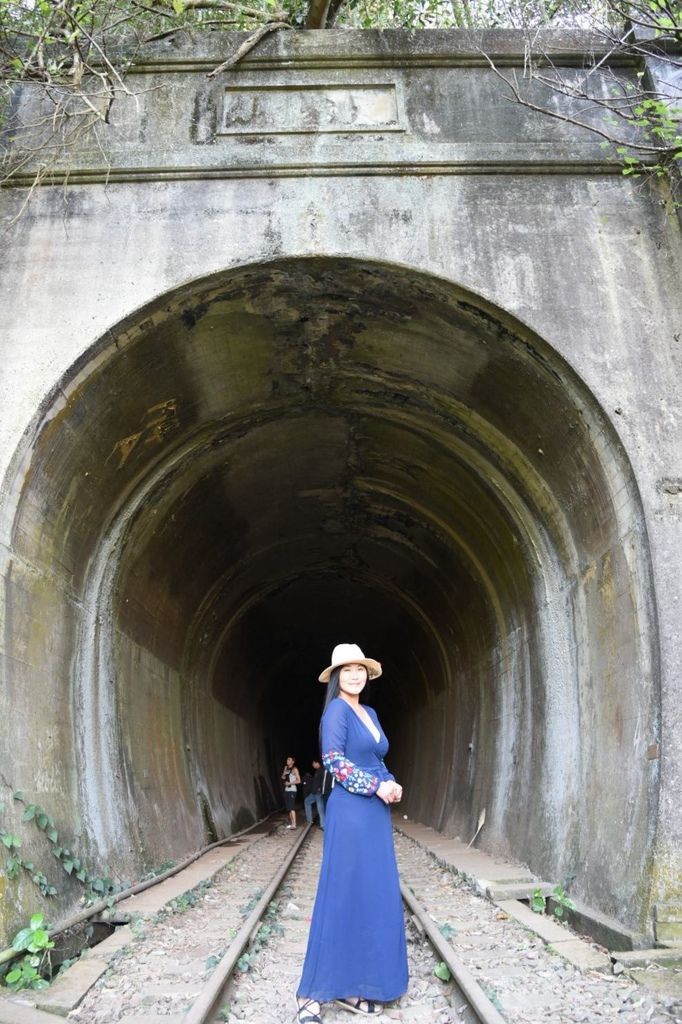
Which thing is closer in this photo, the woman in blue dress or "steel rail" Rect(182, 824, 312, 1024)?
"steel rail" Rect(182, 824, 312, 1024)

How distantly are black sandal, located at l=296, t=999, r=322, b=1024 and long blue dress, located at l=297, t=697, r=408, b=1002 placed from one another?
27mm

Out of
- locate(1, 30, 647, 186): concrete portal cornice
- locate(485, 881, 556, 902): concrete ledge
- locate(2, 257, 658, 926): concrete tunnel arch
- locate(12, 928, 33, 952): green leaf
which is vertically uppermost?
locate(1, 30, 647, 186): concrete portal cornice

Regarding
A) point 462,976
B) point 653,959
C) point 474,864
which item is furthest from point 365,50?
point 474,864

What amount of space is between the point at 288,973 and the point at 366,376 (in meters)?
4.67

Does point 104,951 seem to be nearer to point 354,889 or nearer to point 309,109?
point 354,889

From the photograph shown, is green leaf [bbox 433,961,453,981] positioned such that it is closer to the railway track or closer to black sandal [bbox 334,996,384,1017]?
the railway track

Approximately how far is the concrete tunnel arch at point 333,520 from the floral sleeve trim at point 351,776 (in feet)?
5.97

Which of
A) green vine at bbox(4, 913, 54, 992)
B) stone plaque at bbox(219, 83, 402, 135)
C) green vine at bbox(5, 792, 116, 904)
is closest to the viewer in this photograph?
green vine at bbox(4, 913, 54, 992)

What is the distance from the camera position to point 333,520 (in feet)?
35.8

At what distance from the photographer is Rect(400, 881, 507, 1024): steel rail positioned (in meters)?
3.55

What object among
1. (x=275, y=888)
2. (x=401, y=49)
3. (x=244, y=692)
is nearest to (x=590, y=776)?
(x=275, y=888)

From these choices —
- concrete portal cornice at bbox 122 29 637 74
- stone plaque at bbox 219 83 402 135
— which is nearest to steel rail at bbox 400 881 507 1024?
stone plaque at bbox 219 83 402 135

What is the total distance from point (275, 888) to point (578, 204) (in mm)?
6145

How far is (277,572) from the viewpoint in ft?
40.0
